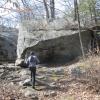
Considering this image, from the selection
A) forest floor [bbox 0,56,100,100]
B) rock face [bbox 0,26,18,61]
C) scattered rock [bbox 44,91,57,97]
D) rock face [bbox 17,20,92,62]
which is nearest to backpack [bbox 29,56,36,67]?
forest floor [bbox 0,56,100,100]

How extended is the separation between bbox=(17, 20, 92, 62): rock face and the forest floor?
5.26 m

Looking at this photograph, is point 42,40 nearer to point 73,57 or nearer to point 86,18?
point 73,57

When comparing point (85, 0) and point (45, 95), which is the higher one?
point (85, 0)

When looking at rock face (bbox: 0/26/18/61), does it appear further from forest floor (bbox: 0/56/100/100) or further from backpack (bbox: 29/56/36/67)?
backpack (bbox: 29/56/36/67)

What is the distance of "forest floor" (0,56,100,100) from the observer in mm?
14445

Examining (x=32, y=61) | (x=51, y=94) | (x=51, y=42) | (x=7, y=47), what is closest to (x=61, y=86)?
(x=51, y=94)

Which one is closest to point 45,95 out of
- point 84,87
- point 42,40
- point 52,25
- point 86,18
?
point 84,87

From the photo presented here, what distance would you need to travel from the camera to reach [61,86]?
659 inches

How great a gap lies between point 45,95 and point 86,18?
14.3 metres

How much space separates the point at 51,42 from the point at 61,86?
8710 mm

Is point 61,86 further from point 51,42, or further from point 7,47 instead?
point 7,47

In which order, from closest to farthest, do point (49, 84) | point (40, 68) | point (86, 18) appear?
point (49, 84), point (40, 68), point (86, 18)

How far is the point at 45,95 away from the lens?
591 inches

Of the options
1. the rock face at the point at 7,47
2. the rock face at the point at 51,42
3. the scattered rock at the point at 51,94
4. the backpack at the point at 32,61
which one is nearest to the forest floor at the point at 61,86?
the scattered rock at the point at 51,94
